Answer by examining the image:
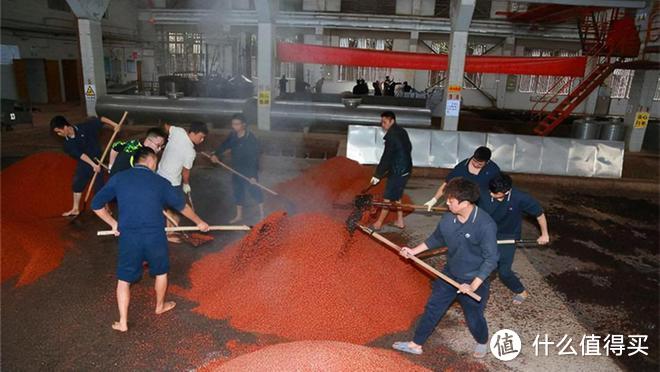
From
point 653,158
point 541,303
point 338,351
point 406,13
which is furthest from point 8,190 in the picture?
point 406,13

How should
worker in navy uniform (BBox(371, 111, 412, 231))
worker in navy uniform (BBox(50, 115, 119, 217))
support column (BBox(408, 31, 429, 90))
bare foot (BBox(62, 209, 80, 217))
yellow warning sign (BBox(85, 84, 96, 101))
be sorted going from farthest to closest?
support column (BBox(408, 31, 429, 90)), yellow warning sign (BBox(85, 84, 96, 101)), bare foot (BBox(62, 209, 80, 217)), worker in navy uniform (BBox(371, 111, 412, 231)), worker in navy uniform (BBox(50, 115, 119, 217))

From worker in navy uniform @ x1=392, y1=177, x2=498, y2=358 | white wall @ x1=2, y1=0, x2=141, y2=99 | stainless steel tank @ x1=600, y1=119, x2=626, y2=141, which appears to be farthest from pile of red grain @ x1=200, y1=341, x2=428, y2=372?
white wall @ x1=2, y1=0, x2=141, y2=99

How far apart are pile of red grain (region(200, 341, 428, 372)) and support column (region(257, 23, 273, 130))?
10.4 metres

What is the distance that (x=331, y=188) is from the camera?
7758 millimetres

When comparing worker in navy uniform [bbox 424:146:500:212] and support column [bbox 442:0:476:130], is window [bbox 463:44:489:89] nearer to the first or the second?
support column [bbox 442:0:476:130]

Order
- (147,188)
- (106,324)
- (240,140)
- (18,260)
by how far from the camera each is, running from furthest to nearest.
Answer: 1. (240,140)
2. (18,260)
3. (106,324)
4. (147,188)

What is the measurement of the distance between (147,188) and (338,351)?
81.0 inches

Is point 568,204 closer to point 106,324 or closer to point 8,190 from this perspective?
point 106,324

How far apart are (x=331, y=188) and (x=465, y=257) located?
4.47 m

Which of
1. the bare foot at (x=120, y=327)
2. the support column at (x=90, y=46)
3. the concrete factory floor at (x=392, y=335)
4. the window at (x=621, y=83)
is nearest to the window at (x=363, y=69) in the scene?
the window at (x=621, y=83)

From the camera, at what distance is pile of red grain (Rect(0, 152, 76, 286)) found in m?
4.93

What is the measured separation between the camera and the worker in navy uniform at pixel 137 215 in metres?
3.61

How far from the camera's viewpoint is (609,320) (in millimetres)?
4520
